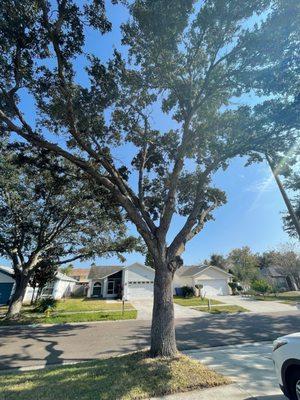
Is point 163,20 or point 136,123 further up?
point 163,20

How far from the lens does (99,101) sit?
9055 mm

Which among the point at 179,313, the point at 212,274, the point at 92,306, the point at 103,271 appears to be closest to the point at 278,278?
the point at 212,274

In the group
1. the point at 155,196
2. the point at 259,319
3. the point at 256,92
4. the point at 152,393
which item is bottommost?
the point at 152,393

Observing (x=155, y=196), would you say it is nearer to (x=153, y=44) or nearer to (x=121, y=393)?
(x=153, y=44)

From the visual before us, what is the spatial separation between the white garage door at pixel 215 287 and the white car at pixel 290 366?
1313 inches

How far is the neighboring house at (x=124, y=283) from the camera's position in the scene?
3406 centimetres

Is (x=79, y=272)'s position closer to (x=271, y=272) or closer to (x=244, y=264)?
(x=244, y=264)

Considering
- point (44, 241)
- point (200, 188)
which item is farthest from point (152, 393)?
point (44, 241)

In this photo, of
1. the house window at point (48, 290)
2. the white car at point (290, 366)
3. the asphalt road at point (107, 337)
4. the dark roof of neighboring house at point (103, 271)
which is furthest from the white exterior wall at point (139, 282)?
the white car at point (290, 366)

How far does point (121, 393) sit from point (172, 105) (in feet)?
28.8

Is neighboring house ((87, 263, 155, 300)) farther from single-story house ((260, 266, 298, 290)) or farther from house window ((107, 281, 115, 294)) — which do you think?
single-story house ((260, 266, 298, 290))

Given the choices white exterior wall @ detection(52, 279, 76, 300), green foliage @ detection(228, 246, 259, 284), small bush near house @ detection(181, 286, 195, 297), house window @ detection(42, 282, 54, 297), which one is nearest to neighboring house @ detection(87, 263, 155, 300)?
white exterior wall @ detection(52, 279, 76, 300)

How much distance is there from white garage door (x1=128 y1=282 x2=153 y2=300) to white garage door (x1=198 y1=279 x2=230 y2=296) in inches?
290

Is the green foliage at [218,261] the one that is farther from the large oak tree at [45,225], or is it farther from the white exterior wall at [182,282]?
the large oak tree at [45,225]
